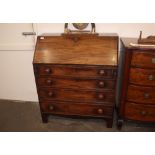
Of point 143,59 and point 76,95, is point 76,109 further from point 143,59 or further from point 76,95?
point 143,59

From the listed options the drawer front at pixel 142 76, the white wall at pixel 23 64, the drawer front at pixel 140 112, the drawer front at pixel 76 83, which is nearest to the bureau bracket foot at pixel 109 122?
the drawer front at pixel 140 112

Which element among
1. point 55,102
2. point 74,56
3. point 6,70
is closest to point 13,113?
point 6,70

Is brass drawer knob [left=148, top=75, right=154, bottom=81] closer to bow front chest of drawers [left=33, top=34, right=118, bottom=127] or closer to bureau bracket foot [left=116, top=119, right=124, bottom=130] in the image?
bow front chest of drawers [left=33, top=34, right=118, bottom=127]

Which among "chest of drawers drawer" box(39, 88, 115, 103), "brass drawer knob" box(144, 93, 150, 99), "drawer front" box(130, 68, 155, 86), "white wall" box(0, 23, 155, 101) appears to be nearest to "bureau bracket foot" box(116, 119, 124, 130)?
"chest of drawers drawer" box(39, 88, 115, 103)

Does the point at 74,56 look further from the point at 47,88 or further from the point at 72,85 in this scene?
the point at 47,88

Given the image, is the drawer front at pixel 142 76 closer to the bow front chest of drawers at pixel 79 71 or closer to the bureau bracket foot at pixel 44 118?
the bow front chest of drawers at pixel 79 71

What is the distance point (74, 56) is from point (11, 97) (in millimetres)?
1549

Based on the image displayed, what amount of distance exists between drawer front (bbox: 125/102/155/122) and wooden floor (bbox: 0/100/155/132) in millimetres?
261

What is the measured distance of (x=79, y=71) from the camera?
1737mm

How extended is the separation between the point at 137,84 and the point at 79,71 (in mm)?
594

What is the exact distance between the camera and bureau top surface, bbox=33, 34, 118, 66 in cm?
169

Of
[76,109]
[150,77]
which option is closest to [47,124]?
[76,109]

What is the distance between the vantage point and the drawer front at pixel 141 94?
170cm

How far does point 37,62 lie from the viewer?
5.76ft
